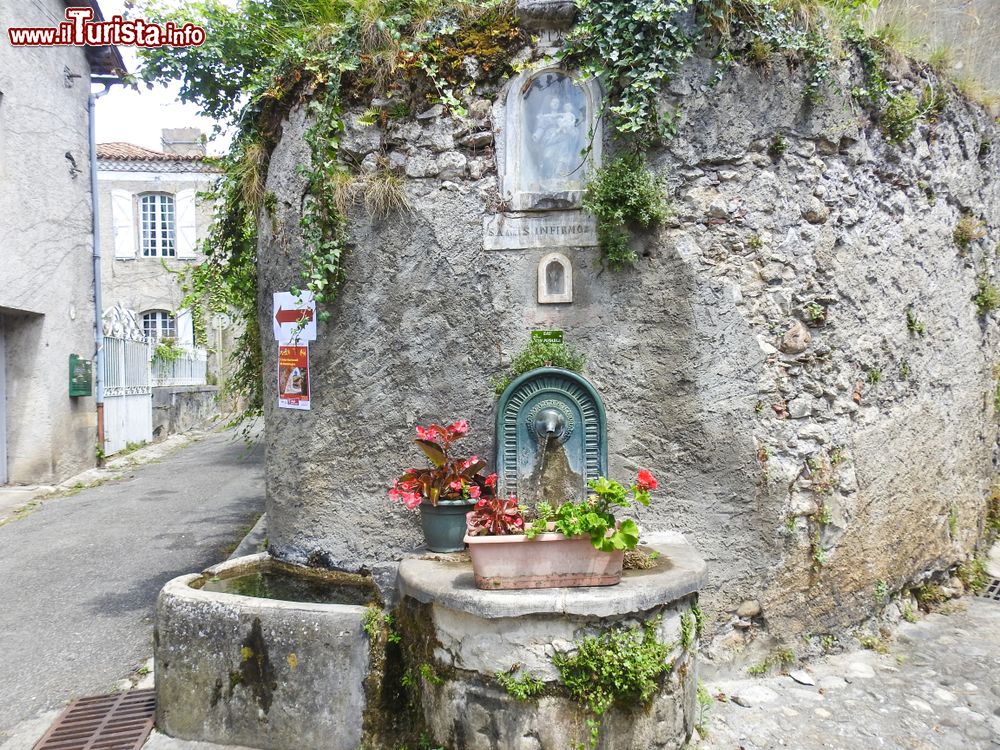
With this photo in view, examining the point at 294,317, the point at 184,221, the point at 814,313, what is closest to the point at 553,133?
the point at 814,313

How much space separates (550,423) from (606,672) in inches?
51.4

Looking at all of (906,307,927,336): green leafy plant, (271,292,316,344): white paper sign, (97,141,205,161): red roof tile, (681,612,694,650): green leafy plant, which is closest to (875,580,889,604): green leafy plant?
(906,307,927,336): green leafy plant

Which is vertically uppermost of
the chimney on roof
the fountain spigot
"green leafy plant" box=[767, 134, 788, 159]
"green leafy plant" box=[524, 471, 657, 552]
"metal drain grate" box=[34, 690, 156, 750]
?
the chimney on roof

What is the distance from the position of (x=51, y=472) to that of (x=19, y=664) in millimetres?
6293

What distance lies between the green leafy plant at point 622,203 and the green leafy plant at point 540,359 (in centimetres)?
53

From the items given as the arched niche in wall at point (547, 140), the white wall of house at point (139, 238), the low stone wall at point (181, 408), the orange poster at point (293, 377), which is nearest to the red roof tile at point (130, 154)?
the white wall of house at point (139, 238)

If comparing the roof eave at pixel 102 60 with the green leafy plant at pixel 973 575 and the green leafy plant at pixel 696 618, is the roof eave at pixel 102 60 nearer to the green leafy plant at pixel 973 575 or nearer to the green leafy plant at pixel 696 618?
the green leafy plant at pixel 696 618

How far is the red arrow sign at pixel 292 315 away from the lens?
4.32 m

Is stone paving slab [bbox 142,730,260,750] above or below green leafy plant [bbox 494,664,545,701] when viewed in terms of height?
below

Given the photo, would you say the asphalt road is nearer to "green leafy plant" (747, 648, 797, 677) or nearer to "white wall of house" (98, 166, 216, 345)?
"green leafy plant" (747, 648, 797, 677)

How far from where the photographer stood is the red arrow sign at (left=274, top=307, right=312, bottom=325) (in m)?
4.32

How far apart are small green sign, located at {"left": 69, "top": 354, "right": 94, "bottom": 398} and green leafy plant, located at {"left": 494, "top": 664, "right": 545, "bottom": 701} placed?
9.44 metres

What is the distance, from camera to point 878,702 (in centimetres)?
365

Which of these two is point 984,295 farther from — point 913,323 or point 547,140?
point 547,140
